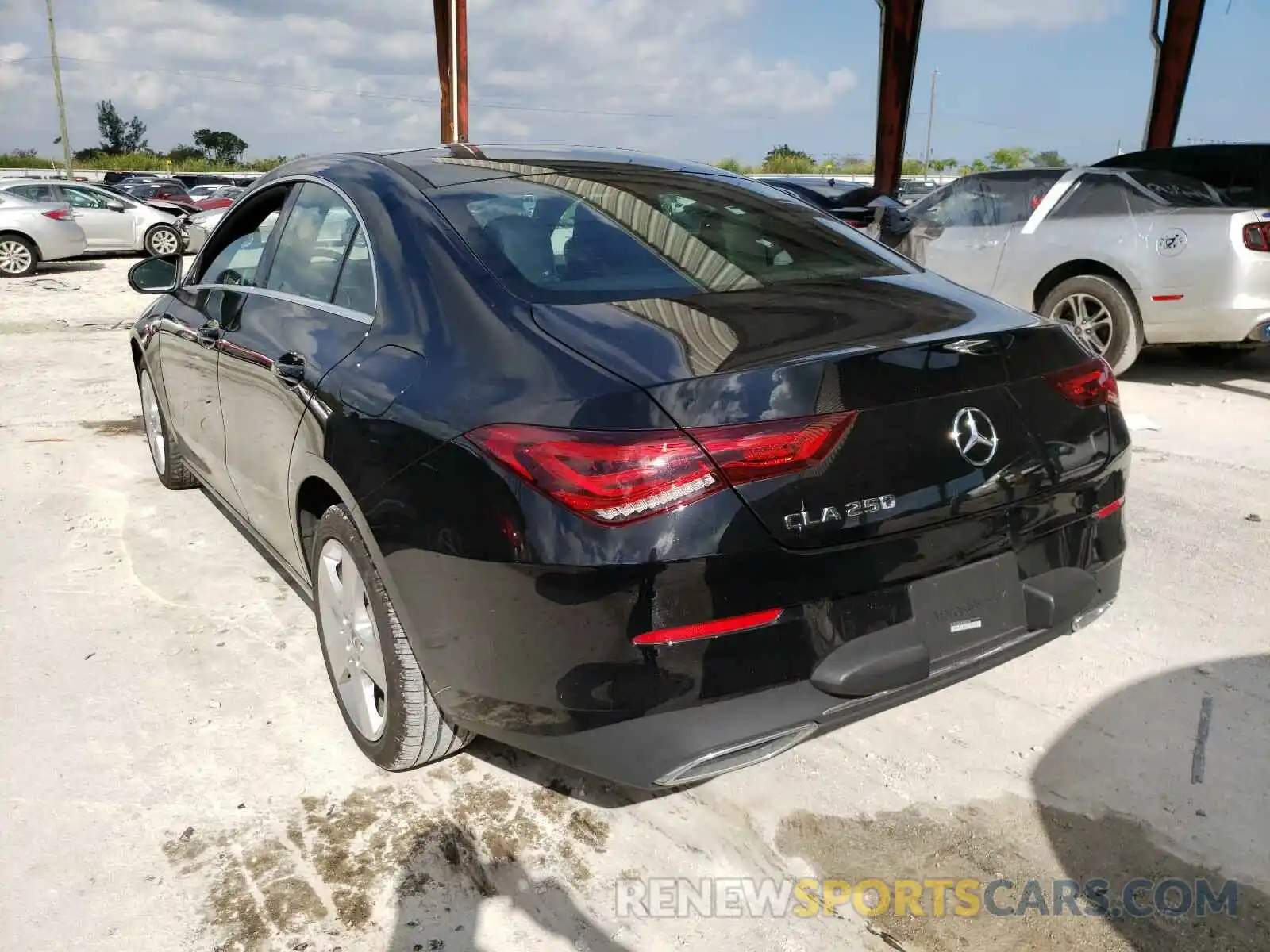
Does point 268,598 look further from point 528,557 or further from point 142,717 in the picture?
point 528,557

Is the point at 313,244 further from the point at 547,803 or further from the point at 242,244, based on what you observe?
the point at 547,803

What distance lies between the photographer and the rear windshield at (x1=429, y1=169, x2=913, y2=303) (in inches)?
93.3

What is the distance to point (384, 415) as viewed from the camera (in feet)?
7.47

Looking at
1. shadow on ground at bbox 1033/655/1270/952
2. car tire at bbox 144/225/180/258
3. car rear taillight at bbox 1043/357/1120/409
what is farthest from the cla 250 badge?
car tire at bbox 144/225/180/258

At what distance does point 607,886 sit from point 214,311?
2.39 metres

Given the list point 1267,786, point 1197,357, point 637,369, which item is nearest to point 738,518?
point 637,369

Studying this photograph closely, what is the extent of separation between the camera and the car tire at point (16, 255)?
16.6 meters

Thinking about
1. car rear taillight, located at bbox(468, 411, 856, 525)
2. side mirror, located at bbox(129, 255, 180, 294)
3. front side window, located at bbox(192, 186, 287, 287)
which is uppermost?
front side window, located at bbox(192, 186, 287, 287)

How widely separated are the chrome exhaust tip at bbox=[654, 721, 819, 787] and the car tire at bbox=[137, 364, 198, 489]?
3473mm

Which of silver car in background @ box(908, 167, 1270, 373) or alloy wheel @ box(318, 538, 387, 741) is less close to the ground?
silver car in background @ box(908, 167, 1270, 373)

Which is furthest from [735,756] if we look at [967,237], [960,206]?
[960,206]

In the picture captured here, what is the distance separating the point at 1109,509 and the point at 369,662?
185cm

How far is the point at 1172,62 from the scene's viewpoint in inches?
658

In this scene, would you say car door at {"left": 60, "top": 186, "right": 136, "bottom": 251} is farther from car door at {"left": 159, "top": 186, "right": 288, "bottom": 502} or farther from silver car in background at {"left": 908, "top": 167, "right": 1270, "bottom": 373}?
car door at {"left": 159, "top": 186, "right": 288, "bottom": 502}
